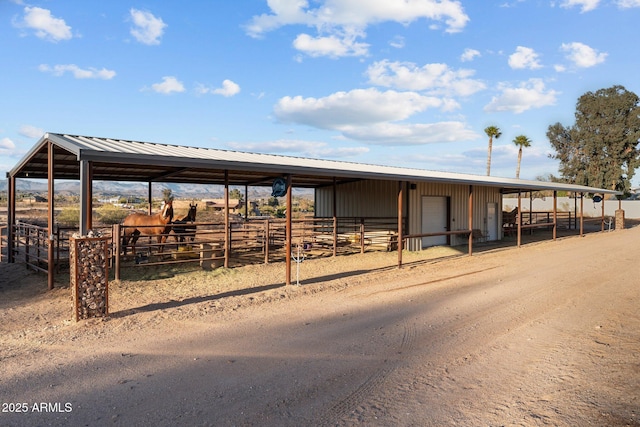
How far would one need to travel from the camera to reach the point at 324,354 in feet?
16.7

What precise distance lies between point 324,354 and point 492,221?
18.4 m

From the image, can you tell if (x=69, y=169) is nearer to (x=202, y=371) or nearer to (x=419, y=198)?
(x=202, y=371)

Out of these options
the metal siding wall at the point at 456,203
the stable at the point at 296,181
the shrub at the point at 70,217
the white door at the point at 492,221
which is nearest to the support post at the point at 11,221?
the stable at the point at 296,181

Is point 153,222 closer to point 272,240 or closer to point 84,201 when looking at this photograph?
point 272,240

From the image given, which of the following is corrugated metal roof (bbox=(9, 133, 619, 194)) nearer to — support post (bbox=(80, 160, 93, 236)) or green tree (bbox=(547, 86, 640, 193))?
support post (bbox=(80, 160, 93, 236))

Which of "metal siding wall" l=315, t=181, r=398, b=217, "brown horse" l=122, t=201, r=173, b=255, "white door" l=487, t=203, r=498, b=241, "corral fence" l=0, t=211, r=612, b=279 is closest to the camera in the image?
"corral fence" l=0, t=211, r=612, b=279

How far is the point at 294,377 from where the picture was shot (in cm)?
439

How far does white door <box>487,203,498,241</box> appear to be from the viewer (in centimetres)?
2098

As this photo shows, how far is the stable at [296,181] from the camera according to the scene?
322 inches

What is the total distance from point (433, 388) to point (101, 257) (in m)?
5.11

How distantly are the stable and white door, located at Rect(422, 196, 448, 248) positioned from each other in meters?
0.04

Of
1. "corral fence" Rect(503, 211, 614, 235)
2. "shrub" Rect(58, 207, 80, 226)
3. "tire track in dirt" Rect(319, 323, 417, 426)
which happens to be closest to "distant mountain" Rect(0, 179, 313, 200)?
"shrub" Rect(58, 207, 80, 226)

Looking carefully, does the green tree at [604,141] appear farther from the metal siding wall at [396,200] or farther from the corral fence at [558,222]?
the metal siding wall at [396,200]

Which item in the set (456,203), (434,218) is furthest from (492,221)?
(434,218)
